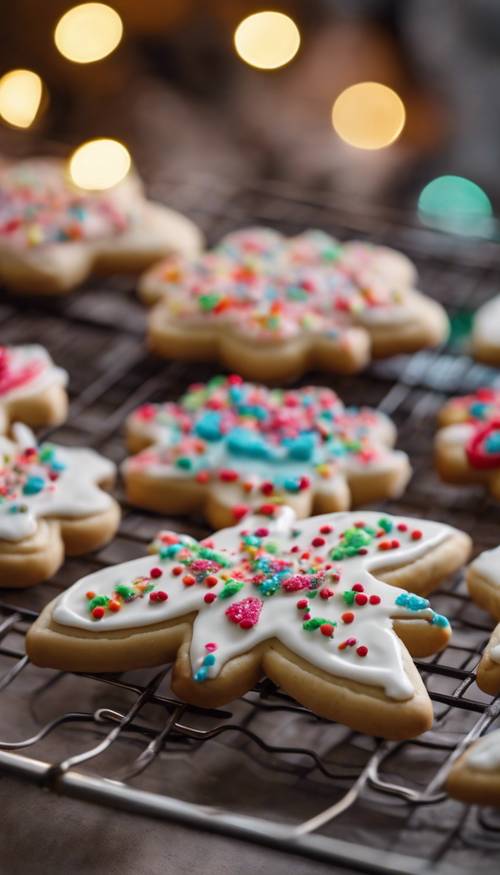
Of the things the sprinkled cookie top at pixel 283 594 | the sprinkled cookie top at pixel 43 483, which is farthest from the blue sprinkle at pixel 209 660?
the sprinkled cookie top at pixel 43 483

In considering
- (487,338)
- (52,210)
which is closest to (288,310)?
(487,338)

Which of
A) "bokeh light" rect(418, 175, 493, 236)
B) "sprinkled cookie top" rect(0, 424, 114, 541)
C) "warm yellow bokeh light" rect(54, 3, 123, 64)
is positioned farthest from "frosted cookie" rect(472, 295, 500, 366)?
"warm yellow bokeh light" rect(54, 3, 123, 64)

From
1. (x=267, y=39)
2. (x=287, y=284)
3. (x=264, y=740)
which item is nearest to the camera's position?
(x=264, y=740)

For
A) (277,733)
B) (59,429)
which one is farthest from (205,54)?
(277,733)

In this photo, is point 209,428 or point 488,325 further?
point 488,325

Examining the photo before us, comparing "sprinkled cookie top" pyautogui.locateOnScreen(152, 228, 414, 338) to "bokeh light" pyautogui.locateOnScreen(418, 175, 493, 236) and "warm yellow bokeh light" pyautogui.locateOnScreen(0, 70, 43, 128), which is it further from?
"warm yellow bokeh light" pyautogui.locateOnScreen(0, 70, 43, 128)

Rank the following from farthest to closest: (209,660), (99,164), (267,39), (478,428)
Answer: (267,39) → (99,164) → (478,428) → (209,660)

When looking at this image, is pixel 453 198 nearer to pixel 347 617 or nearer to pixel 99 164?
pixel 99 164
